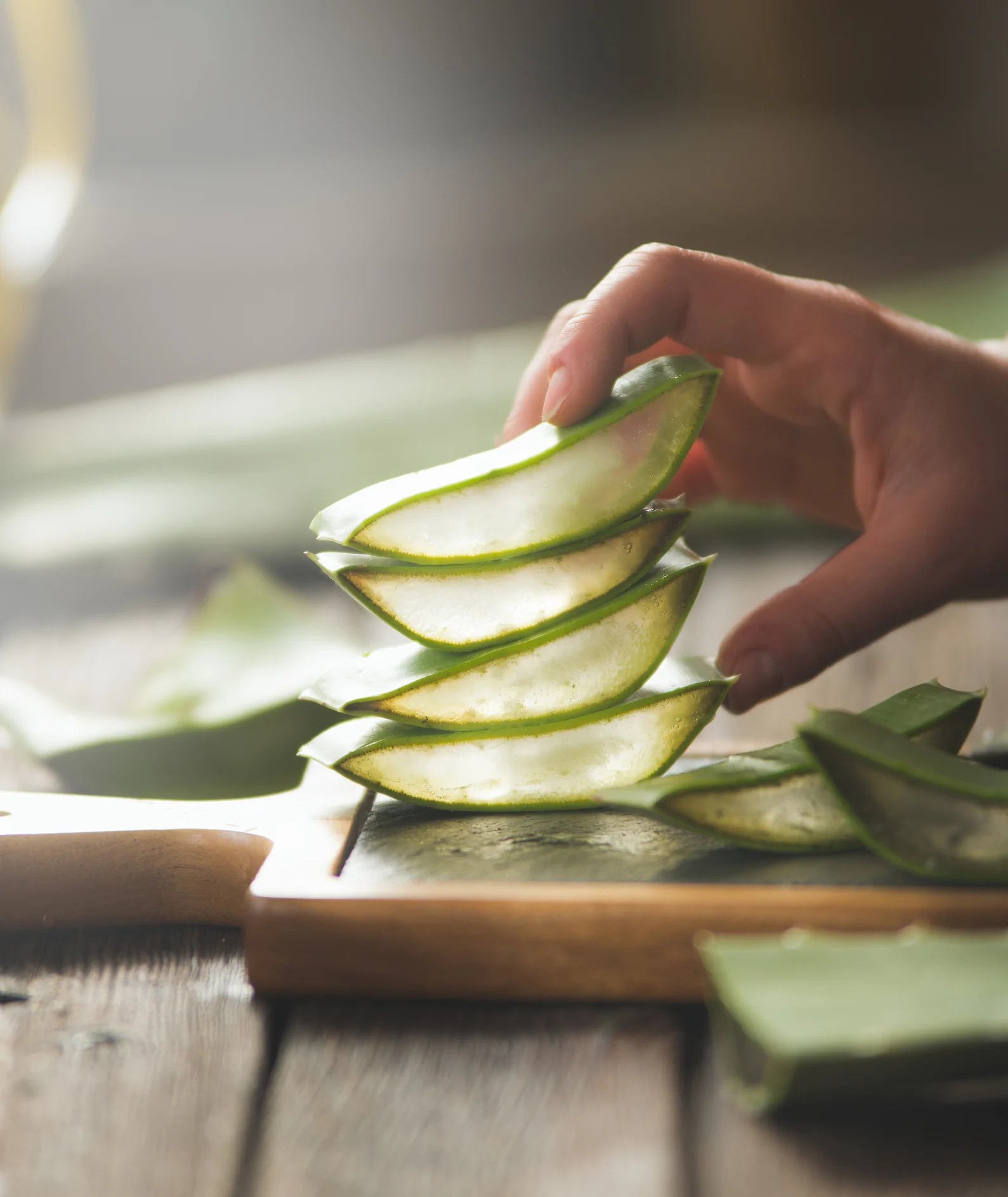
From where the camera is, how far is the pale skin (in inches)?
30.6

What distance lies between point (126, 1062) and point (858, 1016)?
12.2 inches

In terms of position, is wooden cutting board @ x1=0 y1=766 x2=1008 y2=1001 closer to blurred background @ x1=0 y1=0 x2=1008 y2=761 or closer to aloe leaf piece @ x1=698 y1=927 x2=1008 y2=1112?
aloe leaf piece @ x1=698 y1=927 x2=1008 y2=1112

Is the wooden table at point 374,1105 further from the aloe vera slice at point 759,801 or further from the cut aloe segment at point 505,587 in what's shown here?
the cut aloe segment at point 505,587

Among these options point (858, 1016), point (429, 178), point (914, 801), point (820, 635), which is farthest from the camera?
point (429, 178)

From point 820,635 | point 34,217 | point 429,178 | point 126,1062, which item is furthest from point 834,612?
point 429,178

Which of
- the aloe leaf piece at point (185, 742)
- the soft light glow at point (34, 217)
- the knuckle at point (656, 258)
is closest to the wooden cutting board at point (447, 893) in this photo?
the aloe leaf piece at point (185, 742)

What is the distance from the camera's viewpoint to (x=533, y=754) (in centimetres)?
68

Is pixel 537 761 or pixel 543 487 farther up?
pixel 543 487

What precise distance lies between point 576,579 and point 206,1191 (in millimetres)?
341

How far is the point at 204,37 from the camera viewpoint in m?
3.10

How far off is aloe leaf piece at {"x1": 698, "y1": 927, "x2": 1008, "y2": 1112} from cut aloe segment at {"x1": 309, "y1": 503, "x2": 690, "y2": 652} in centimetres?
22

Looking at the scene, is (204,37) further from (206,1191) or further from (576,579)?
(206,1191)

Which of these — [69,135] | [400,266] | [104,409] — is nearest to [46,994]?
[104,409]

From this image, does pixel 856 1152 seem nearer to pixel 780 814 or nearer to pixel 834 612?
pixel 780 814
